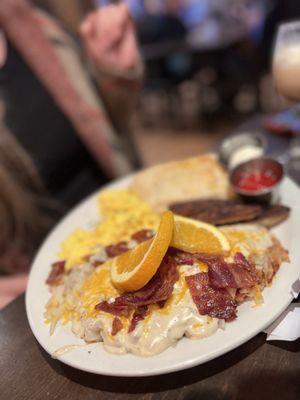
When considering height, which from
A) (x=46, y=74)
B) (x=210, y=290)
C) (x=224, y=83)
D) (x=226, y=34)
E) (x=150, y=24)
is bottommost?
(x=224, y=83)

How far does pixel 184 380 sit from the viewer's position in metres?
1.16

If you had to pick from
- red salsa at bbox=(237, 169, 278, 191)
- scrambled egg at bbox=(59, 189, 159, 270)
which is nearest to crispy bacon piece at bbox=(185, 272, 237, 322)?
scrambled egg at bbox=(59, 189, 159, 270)

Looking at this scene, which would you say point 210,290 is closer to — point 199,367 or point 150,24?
point 199,367

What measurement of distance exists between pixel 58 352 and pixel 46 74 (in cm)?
174

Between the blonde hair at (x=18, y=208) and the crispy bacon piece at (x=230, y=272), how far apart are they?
47.2 inches

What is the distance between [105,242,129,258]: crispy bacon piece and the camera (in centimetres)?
154

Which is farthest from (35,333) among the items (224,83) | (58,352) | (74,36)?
(224,83)

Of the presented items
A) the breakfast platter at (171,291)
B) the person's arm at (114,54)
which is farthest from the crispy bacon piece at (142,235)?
the person's arm at (114,54)

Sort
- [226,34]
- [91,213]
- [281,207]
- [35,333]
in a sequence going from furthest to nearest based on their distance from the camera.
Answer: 1. [226,34]
2. [91,213]
3. [281,207]
4. [35,333]

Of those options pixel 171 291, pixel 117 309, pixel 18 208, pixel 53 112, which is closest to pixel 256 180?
pixel 171 291

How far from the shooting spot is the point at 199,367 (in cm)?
118

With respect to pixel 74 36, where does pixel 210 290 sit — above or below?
below

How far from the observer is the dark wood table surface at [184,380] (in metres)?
1.08

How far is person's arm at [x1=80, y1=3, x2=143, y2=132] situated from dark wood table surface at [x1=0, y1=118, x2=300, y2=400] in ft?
5.69
